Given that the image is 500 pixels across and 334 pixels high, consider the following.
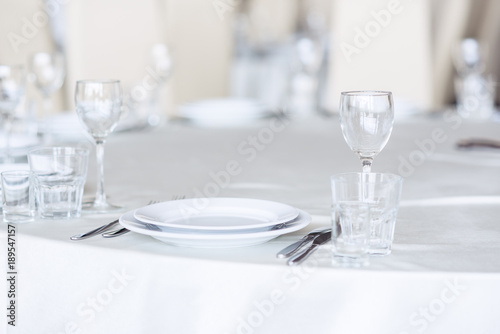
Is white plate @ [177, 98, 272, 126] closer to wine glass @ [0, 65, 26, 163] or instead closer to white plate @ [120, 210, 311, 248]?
wine glass @ [0, 65, 26, 163]

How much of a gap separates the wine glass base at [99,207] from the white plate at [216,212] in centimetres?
14

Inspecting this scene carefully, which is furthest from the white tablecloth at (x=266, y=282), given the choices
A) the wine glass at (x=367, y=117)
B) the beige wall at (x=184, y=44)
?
the beige wall at (x=184, y=44)

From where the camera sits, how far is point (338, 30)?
312 centimetres

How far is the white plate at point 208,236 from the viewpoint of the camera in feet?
2.62

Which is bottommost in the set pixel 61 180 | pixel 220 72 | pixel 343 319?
pixel 343 319

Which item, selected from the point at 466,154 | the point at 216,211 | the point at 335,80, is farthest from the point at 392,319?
the point at 335,80

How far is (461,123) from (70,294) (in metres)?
1.57

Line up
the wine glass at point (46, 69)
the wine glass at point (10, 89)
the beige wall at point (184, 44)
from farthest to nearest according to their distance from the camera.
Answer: the beige wall at point (184, 44)
the wine glass at point (46, 69)
the wine glass at point (10, 89)

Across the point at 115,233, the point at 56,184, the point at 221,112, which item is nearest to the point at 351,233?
the point at 115,233

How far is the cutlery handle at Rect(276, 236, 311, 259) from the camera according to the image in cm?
78

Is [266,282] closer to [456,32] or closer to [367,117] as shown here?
[367,117]

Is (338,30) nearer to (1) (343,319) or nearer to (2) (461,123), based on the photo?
(2) (461,123)

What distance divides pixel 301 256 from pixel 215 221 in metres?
0.19

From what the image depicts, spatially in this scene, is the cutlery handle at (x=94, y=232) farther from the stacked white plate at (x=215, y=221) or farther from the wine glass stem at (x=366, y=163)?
the wine glass stem at (x=366, y=163)
